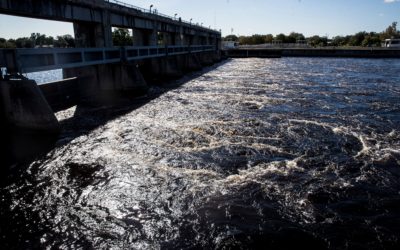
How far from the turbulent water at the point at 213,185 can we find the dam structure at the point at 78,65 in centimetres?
249

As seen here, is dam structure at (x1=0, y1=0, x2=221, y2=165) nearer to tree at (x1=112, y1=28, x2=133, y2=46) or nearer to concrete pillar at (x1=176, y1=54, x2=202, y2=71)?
concrete pillar at (x1=176, y1=54, x2=202, y2=71)

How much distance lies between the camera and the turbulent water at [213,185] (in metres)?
7.93

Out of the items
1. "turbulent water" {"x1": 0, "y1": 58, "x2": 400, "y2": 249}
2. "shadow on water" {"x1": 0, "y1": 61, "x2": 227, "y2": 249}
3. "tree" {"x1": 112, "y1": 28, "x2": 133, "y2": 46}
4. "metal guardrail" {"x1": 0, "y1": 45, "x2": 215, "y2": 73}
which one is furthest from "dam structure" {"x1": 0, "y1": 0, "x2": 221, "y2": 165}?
"tree" {"x1": 112, "y1": 28, "x2": 133, "y2": 46}

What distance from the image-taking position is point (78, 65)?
2198 cm

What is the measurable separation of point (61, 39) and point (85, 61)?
93237 mm

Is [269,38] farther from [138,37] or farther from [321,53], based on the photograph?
[138,37]

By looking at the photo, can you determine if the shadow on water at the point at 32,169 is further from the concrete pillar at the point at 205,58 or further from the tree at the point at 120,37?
the tree at the point at 120,37

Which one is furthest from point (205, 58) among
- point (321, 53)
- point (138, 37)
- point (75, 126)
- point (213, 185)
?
point (213, 185)

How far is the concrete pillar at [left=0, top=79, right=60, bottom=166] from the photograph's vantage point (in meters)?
15.9

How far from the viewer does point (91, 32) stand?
101ft

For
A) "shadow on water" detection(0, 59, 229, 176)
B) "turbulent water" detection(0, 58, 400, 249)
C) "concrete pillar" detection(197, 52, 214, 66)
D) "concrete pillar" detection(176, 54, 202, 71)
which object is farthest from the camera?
"concrete pillar" detection(197, 52, 214, 66)

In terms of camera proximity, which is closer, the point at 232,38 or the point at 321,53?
the point at 321,53

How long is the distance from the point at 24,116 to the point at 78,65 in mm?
6785

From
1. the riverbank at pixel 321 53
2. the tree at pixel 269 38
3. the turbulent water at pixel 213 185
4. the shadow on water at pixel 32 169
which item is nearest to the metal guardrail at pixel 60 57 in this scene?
the shadow on water at pixel 32 169
